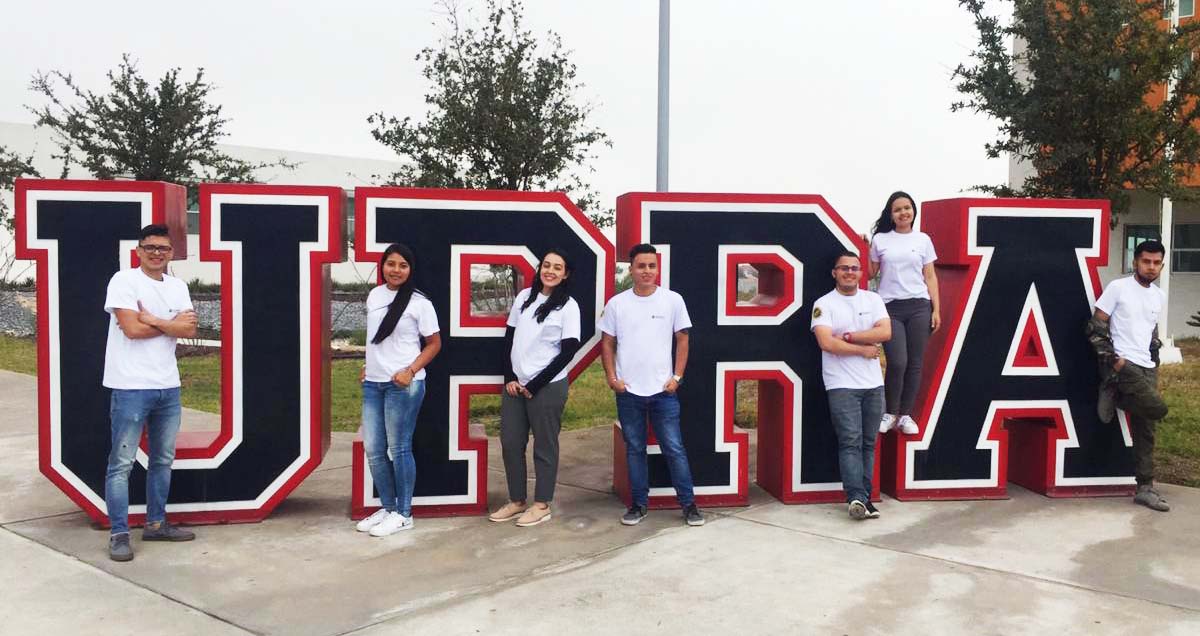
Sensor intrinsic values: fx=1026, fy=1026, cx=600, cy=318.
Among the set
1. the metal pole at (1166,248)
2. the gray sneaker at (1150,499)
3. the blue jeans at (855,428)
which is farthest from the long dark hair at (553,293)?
the metal pole at (1166,248)

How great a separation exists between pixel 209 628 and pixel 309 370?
2290 mm

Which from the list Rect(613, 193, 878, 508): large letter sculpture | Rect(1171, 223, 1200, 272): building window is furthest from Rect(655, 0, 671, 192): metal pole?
Rect(1171, 223, 1200, 272): building window

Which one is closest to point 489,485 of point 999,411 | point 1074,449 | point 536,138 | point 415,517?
point 415,517

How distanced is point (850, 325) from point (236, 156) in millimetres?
31091

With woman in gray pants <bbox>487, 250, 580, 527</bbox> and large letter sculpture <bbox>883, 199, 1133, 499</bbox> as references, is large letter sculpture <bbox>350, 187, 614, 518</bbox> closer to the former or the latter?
woman in gray pants <bbox>487, 250, 580, 527</bbox>

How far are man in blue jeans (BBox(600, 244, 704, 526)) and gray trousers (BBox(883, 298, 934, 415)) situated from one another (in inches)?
59.5

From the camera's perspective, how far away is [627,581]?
5344 millimetres

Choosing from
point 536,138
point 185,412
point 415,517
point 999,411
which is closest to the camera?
point 415,517

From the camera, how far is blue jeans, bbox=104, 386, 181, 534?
5738 millimetres

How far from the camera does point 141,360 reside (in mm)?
5723

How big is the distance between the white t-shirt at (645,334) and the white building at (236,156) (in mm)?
19201

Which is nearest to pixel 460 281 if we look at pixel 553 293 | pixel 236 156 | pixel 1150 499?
pixel 553 293

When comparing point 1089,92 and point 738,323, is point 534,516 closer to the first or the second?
point 738,323

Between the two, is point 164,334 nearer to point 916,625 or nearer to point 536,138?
point 916,625
